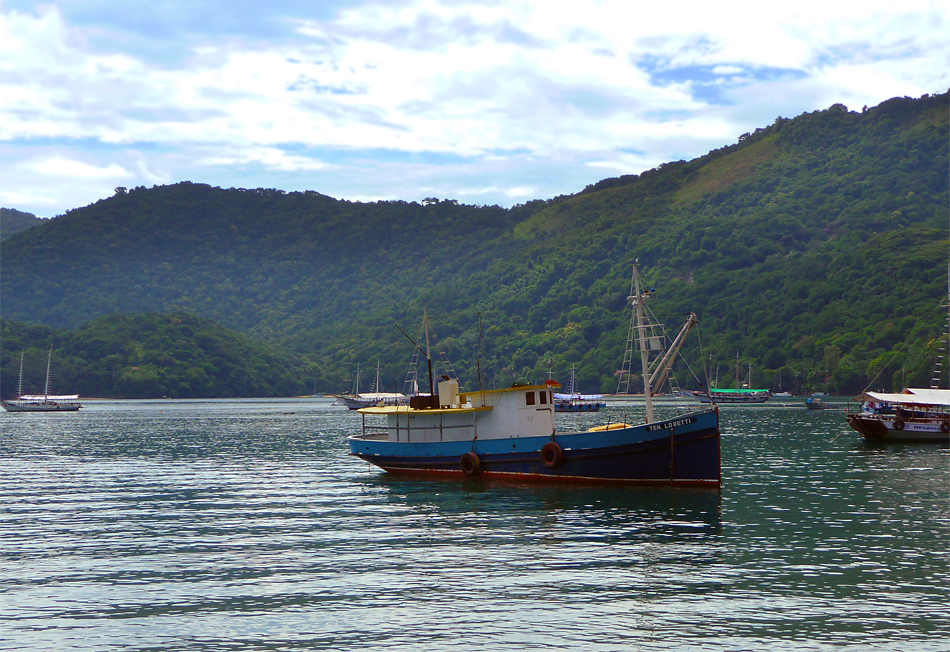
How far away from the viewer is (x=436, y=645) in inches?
822

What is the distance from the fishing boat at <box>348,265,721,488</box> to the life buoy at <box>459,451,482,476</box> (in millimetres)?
58

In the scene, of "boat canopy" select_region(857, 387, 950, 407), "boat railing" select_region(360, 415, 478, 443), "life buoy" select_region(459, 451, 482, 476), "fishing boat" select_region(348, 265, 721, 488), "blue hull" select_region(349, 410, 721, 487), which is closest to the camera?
"blue hull" select_region(349, 410, 721, 487)

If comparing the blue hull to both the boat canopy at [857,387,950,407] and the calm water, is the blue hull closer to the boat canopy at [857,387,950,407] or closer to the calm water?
the calm water

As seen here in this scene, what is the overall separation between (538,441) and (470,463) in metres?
4.92

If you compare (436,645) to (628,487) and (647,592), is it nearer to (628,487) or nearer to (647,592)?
(647,592)

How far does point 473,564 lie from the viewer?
97.0 ft

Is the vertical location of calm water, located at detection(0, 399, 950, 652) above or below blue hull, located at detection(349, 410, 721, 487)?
below

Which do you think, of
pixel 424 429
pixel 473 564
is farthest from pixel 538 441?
pixel 473 564

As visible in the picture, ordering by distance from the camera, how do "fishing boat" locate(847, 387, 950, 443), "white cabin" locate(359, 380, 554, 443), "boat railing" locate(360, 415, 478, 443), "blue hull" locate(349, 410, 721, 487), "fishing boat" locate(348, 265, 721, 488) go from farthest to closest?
1. "fishing boat" locate(847, 387, 950, 443)
2. "boat railing" locate(360, 415, 478, 443)
3. "white cabin" locate(359, 380, 554, 443)
4. "fishing boat" locate(348, 265, 721, 488)
5. "blue hull" locate(349, 410, 721, 487)

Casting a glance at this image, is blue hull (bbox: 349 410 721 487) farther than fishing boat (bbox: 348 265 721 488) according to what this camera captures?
No

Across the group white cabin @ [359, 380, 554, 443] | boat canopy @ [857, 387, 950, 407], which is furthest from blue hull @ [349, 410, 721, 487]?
boat canopy @ [857, 387, 950, 407]

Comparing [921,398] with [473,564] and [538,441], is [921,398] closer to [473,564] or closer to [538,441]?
[538,441]

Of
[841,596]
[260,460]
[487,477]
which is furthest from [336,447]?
[841,596]

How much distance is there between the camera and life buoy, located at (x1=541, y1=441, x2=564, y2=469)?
159ft
